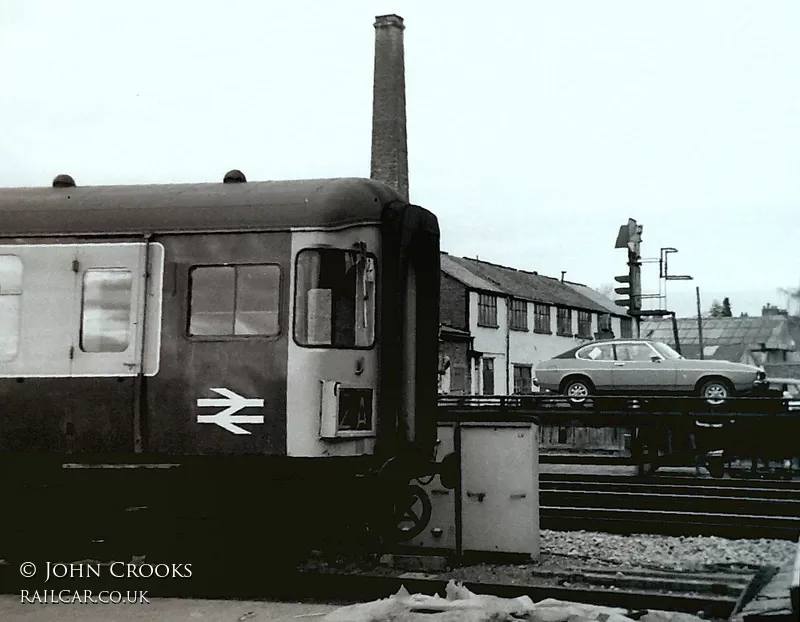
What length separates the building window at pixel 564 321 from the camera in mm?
50844

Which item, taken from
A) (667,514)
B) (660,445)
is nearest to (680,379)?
(660,445)

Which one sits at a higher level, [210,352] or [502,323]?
[502,323]

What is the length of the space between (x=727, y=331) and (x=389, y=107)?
172 ft

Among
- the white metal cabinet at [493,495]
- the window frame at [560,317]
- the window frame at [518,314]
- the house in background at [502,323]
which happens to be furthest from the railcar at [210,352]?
the window frame at [560,317]

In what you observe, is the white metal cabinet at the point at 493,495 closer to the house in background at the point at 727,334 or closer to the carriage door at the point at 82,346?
the carriage door at the point at 82,346

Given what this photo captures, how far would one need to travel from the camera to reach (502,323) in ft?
150

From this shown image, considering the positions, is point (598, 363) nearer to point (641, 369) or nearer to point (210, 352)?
point (641, 369)

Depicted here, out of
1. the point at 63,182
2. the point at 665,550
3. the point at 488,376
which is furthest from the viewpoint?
the point at 488,376

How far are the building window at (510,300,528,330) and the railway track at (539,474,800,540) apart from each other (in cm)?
3347

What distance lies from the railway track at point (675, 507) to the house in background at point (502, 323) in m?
25.8

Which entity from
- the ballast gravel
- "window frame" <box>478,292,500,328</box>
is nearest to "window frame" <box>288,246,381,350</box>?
the ballast gravel

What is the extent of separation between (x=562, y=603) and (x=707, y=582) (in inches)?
54.1

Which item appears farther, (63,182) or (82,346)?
(63,182)

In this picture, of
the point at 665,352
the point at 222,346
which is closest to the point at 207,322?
the point at 222,346
